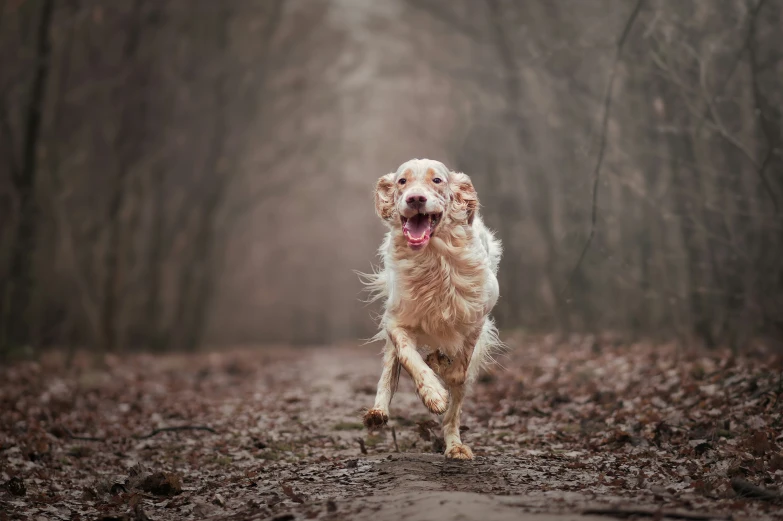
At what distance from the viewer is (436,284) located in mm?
6727

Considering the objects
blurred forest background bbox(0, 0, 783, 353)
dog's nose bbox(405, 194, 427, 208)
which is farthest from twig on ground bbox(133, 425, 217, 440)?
blurred forest background bbox(0, 0, 783, 353)

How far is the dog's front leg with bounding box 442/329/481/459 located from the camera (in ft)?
22.7

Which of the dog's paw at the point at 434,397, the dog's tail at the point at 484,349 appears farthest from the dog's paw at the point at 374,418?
the dog's tail at the point at 484,349

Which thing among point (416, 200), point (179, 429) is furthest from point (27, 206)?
point (416, 200)

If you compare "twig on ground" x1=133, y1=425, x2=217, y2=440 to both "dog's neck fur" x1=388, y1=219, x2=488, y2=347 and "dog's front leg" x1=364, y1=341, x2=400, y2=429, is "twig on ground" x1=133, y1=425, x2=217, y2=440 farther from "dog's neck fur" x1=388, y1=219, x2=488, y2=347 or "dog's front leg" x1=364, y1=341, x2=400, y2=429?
"dog's neck fur" x1=388, y1=219, x2=488, y2=347

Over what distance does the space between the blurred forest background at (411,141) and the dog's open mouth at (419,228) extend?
2.93 meters

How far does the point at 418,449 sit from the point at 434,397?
178 centimetres

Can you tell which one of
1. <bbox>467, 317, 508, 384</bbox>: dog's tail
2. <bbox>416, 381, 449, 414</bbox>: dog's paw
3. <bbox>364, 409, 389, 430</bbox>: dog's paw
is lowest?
<bbox>364, 409, 389, 430</bbox>: dog's paw

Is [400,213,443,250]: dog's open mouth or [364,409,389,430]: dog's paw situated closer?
[364,409,389,430]: dog's paw

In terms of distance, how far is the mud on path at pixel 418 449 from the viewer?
5148 mm

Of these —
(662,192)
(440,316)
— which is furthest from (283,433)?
(662,192)

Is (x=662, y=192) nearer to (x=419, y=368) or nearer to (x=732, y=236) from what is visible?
(x=732, y=236)

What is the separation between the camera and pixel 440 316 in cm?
676

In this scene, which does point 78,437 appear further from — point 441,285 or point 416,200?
point 416,200
